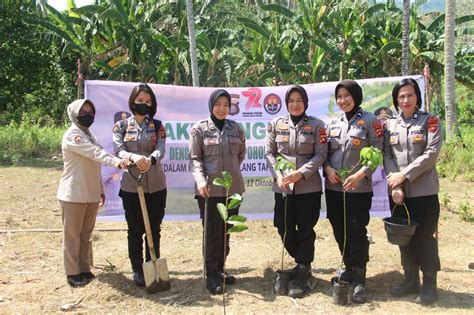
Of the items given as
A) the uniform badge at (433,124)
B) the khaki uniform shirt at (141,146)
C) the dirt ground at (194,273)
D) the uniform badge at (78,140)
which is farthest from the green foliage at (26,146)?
the uniform badge at (433,124)

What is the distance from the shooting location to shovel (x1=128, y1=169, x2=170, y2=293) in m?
3.78

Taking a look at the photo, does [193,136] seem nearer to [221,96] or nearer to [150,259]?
[221,96]

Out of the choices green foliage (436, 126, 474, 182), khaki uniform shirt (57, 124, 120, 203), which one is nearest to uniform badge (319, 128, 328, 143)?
khaki uniform shirt (57, 124, 120, 203)

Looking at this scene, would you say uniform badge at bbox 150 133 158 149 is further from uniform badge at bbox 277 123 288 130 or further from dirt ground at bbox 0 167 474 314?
dirt ground at bbox 0 167 474 314

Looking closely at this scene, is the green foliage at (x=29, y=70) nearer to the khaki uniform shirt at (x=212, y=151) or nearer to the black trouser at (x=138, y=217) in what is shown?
the black trouser at (x=138, y=217)

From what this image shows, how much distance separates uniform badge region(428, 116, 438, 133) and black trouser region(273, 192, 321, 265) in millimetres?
1031

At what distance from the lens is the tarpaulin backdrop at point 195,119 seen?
4.90 metres

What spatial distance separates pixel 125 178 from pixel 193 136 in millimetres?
702

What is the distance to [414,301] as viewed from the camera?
372 cm

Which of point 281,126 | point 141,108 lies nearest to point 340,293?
point 281,126

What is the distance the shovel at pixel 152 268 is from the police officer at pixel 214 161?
0.38m

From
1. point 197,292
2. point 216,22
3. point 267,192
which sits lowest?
point 197,292

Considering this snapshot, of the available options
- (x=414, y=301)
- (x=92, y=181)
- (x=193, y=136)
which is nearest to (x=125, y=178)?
(x=92, y=181)

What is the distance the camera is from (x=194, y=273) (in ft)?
14.9
